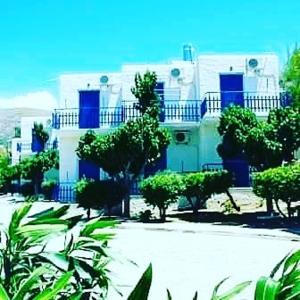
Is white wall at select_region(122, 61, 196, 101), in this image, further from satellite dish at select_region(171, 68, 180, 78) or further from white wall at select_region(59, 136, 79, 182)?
white wall at select_region(59, 136, 79, 182)

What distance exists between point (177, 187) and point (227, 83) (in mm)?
8483

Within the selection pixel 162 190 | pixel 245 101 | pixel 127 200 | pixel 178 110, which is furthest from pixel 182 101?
pixel 162 190

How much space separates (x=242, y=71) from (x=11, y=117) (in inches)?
2240

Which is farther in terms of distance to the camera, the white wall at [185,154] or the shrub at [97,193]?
the white wall at [185,154]

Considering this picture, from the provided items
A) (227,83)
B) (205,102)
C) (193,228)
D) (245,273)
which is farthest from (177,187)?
(245,273)

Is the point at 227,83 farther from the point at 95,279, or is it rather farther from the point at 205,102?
the point at 95,279

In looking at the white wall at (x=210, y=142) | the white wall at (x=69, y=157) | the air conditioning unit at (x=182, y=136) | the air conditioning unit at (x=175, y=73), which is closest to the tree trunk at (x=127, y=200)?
the white wall at (x=210, y=142)

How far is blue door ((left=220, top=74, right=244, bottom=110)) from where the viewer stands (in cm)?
2601

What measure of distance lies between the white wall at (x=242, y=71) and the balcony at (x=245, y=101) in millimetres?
339

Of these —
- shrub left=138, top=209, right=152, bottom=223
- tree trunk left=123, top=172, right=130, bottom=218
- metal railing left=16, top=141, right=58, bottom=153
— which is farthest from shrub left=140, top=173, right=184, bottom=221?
metal railing left=16, top=141, right=58, bottom=153

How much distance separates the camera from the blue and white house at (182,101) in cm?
2573

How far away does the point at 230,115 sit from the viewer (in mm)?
20266

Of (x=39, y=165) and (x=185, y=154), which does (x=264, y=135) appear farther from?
(x=39, y=165)

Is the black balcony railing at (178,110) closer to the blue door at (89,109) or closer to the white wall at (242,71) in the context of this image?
the blue door at (89,109)
